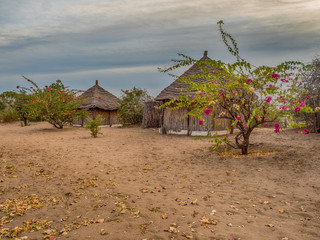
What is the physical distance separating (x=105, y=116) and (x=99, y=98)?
157 centimetres

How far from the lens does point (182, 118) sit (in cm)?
1528

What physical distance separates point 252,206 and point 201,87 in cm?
425

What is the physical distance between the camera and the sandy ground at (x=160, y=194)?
13.9 feet

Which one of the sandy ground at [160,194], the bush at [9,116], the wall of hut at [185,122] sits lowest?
the sandy ground at [160,194]

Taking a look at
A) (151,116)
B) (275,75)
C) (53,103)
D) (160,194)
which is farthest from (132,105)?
(160,194)

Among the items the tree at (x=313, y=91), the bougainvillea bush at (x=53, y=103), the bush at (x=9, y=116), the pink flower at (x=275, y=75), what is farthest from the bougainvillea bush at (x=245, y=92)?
the bush at (x=9, y=116)

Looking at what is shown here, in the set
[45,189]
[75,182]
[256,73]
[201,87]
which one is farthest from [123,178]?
[256,73]

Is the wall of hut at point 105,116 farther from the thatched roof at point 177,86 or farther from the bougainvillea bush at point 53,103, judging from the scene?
the thatched roof at point 177,86

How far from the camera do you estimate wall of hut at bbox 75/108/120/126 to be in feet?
73.5

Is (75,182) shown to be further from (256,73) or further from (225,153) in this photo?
(256,73)

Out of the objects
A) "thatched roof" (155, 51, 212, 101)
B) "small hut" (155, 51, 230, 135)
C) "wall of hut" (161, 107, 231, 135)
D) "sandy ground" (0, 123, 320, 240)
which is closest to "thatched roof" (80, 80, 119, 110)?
"thatched roof" (155, 51, 212, 101)

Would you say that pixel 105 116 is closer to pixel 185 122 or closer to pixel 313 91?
pixel 185 122

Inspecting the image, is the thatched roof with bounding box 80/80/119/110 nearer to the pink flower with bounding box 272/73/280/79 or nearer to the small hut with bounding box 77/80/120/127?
the small hut with bounding box 77/80/120/127

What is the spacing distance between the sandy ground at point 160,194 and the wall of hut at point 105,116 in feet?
40.4
